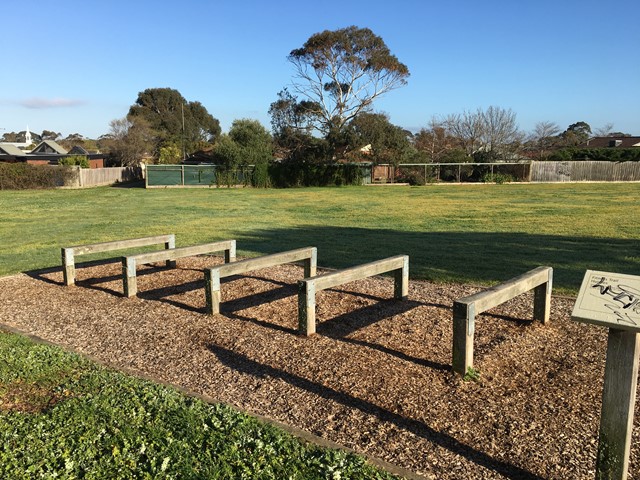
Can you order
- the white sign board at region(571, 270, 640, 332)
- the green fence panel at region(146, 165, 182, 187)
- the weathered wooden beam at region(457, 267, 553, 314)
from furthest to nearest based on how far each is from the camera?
1. the green fence panel at region(146, 165, 182, 187)
2. the weathered wooden beam at region(457, 267, 553, 314)
3. the white sign board at region(571, 270, 640, 332)

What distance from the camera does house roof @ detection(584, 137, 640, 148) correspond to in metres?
77.8

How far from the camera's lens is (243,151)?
40750 mm

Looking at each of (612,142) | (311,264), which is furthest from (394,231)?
(612,142)

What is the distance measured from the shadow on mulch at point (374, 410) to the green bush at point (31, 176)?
36312mm

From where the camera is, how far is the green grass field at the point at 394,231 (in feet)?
32.9

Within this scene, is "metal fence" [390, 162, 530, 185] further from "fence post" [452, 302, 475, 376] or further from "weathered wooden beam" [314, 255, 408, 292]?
"fence post" [452, 302, 475, 376]

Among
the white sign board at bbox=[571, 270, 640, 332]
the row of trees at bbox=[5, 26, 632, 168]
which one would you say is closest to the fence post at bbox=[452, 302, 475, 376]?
the white sign board at bbox=[571, 270, 640, 332]

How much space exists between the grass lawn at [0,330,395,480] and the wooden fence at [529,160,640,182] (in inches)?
1791

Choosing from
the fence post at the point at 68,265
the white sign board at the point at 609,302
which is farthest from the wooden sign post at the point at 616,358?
the fence post at the point at 68,265

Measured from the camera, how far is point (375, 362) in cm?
513

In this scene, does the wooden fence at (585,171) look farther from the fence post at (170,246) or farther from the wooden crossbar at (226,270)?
the wooden crossbar at (226,270)

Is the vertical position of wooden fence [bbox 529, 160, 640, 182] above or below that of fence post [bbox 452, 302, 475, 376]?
above

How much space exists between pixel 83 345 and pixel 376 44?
165ft

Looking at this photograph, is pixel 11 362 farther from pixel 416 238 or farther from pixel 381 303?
pixel 416 238
